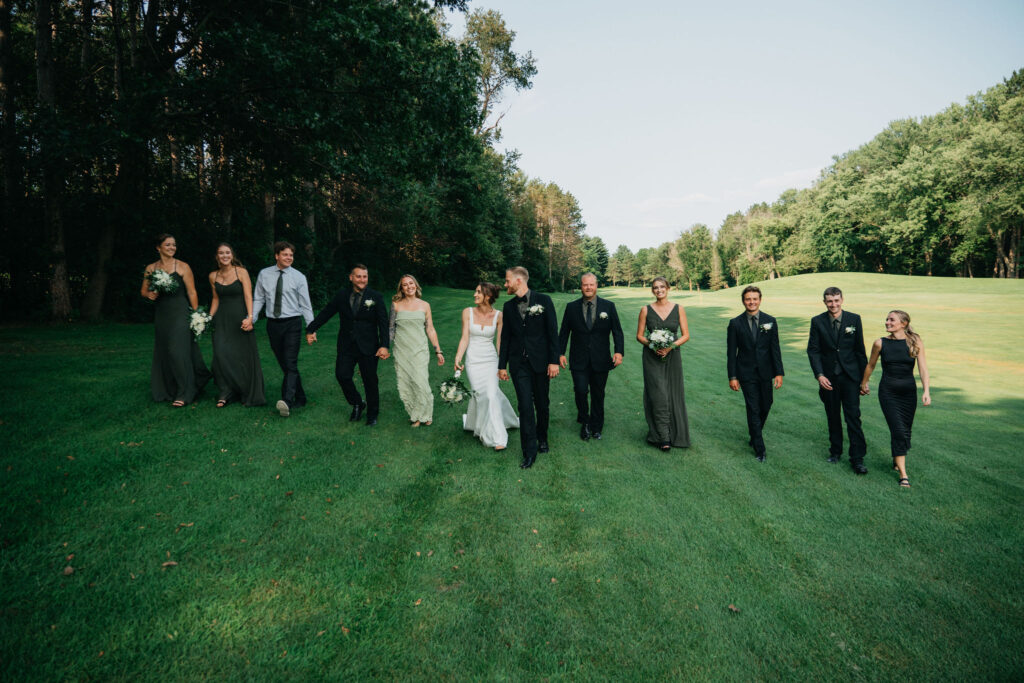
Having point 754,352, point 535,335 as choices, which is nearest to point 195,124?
point 535,335

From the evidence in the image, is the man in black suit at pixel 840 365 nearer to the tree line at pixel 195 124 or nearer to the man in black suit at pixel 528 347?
the man in black suit at pixel 528 347

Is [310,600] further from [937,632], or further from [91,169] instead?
[91,169]

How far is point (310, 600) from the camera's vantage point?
3.17 m

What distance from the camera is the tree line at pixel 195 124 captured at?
37.7 ft

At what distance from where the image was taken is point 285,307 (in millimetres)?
7066

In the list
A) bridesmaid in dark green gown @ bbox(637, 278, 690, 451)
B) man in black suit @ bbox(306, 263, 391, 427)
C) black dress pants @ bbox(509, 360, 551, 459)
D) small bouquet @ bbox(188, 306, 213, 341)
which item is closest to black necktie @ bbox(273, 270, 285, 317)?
man in black suit @ bbox(306, 263, 391, 427)

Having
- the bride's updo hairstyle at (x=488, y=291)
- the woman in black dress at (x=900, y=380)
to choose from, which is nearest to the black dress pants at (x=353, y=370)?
the bride's updo hairstyle at (x=488, y=291)

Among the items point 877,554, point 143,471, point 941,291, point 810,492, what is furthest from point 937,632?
point 941,291

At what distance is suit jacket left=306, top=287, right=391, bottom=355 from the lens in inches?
271

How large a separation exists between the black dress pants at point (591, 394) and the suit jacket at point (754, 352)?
181 cm

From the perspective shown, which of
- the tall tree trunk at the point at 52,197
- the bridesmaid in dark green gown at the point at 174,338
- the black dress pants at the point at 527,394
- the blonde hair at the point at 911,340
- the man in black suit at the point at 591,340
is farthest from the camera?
the tall tree trunk at the point at 52,197

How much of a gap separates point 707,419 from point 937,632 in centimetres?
537

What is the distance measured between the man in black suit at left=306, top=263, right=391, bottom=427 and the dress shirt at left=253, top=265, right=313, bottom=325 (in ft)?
1.26

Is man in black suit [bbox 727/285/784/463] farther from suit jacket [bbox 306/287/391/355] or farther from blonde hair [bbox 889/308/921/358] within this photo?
suit jacket [bbox 306/287/391/355]
